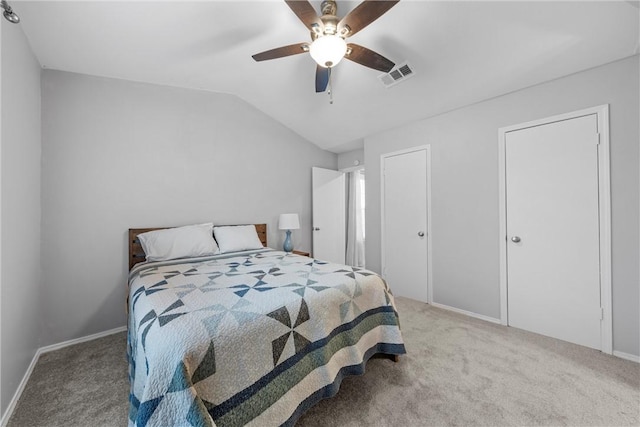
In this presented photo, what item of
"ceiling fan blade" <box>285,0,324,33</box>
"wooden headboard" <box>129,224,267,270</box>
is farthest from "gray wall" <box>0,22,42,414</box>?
"ceiling fan blade" <box>285,0,324,33</box>

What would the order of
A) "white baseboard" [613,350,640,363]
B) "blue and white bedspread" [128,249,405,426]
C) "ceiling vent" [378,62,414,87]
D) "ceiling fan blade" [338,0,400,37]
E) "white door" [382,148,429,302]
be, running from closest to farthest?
1. "blue and white bedspread" [128,249,405,426]
2. "ceiling fan blade" [338,0,400,37]
3. "white baseboard" [613,350,640,363]
4. "ceiling vent" [378,62,414,87]
5. "white door" [382,148,429,302]

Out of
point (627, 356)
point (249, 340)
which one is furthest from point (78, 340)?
point (627, 356)

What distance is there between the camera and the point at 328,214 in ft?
14.2

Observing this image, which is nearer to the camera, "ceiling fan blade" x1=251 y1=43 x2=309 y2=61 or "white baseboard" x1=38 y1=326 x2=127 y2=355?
"ceiling fan blade" x1=251 y1=43 x2=309 y2=61

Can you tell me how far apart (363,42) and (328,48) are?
Answer: 30.5 inches

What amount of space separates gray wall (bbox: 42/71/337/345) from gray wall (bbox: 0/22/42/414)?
0.46 ft

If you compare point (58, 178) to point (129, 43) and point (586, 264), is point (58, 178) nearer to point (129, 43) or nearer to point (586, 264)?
point (129, 43)

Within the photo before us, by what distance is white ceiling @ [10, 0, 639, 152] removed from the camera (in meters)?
1.76

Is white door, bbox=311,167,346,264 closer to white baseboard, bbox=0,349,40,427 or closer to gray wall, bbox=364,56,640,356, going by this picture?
gray wall, bbox=364,56,640,356

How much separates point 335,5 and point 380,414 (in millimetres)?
2597

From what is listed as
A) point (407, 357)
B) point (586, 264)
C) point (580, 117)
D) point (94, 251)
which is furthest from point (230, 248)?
point (580, 117)

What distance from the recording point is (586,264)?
208cm

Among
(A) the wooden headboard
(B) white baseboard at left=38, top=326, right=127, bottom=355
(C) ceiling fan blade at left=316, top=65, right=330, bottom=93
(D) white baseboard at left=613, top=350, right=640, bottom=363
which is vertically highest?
(C) ceiling fan blade at left=316, top=65, right=330, bottom=93

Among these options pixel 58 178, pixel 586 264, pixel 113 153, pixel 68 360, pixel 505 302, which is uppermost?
pixel 113 153
